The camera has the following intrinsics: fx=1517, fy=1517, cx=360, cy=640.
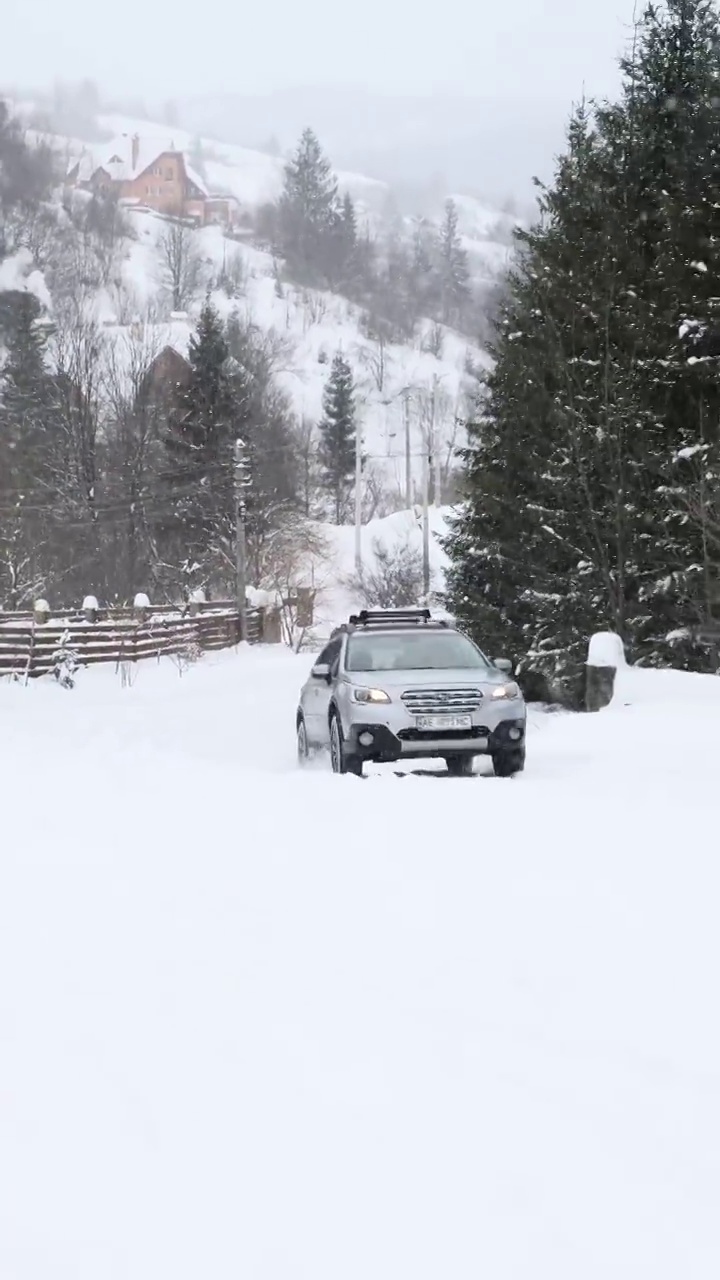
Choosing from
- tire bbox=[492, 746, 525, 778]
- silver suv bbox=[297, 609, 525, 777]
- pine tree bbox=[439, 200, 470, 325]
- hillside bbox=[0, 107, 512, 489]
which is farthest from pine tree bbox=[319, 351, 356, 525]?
tire bbox=[492, 746, 525, 778]

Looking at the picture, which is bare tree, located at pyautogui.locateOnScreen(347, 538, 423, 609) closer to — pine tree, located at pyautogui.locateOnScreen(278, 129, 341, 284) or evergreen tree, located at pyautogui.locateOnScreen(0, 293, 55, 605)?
evergreen tree, located at pyautogui.locateOnScreen(0, 293, 55, 605)

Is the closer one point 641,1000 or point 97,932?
point 641,1000

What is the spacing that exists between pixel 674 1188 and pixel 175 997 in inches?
96.1

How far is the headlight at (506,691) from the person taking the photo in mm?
14047

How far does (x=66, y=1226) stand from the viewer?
11.6 ft

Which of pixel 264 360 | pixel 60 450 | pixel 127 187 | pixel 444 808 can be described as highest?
pixel 127 187

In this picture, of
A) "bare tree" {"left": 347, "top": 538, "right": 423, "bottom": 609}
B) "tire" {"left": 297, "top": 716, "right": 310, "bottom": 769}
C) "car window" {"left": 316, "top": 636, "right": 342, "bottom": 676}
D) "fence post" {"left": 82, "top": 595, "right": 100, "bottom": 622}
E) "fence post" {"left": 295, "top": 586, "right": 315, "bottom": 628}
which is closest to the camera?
"car window" {"left": 316, "top": 636, "right": 342, "bottom": 676}

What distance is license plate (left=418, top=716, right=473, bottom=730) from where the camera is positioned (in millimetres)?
13672

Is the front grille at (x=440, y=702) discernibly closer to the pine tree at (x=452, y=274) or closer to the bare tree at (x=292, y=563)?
the bare tree at (x=292, y=563)

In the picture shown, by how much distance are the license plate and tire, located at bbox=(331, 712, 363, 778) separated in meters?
0.68

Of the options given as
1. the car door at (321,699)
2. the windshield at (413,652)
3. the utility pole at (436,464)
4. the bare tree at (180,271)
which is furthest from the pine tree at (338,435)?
the windshield at (413,652)

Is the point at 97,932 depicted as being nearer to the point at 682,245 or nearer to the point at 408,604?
the point at 682,245

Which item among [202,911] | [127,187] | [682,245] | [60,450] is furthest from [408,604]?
[127,187]

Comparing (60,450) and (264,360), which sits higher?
(264,360)
